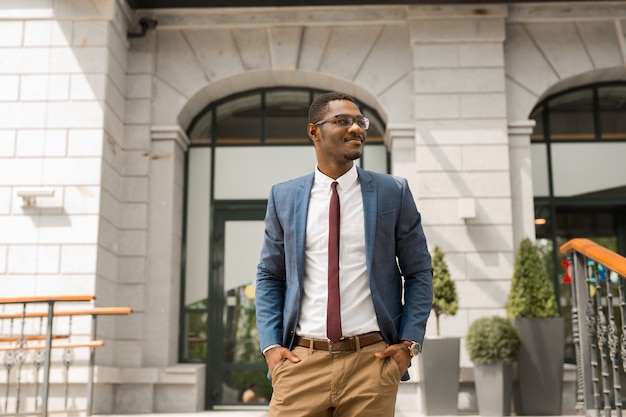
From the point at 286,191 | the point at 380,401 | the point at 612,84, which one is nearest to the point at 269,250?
the point at 286,191

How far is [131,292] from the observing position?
8.60 metres

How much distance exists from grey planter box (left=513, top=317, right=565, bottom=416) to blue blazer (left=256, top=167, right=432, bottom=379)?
5.06 m

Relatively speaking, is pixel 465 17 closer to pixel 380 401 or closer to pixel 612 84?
pixel 612 84

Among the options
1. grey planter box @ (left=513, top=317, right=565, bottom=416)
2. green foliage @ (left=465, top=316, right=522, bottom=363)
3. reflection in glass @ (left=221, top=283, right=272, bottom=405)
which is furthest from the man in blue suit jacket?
reflection in glass @ (left=221, top=283, right=272, bottom=405)

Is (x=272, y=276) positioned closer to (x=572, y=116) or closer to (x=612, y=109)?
(x=572, y=116)

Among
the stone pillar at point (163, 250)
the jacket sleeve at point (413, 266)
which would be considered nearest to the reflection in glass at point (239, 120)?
the stone pillar at point (163, 250)

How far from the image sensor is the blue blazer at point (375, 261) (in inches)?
104

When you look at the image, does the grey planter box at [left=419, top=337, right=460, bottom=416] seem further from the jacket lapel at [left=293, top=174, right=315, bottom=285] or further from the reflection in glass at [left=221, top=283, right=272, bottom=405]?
the jacket lapel at [left=293, top=174, right=315, bottom=285]

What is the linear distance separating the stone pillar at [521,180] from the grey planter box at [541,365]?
1.31 metres

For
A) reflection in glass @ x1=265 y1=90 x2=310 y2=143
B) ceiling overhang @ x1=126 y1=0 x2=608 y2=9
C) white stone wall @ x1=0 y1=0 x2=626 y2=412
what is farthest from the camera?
reflection in glass @ x1=265 y1=90 x2=310 y2=143

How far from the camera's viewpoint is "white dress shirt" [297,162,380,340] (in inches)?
103

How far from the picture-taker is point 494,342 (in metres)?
7.18

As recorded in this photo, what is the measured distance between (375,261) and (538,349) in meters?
5.34

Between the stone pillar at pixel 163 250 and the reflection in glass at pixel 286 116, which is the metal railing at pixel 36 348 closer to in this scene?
the stone pillar at pixel 163 250
